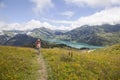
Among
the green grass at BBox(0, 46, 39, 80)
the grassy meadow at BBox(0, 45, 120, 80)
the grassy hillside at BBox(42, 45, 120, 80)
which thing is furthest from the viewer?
the grassy hillside at BBox(42, 45, 120, 80)

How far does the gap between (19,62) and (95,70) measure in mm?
9874

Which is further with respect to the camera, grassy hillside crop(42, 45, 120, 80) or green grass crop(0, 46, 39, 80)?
grassy hillside crop(42, 45, 120, 80)

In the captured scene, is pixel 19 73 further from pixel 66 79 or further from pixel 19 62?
pixel 66 79

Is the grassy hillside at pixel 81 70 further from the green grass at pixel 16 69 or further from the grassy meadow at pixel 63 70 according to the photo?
the green grass at pixel 16 69

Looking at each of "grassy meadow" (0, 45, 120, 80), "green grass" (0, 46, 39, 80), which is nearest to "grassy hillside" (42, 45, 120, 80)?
"grassy meadow" (0, 45, 120, 80)

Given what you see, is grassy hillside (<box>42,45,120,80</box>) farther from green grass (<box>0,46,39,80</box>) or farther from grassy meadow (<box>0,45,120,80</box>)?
green grass (<box>0,46,39,80</box>)

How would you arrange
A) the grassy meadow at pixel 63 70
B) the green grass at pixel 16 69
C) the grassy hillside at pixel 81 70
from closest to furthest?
the green grass at pixel 16 69 → the grassy meadow at pixel 63 70 → the grassy hillside at pixel 81 70

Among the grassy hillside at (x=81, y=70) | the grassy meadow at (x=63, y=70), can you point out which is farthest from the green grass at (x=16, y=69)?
the grassy hillside at (x=81, y=70)

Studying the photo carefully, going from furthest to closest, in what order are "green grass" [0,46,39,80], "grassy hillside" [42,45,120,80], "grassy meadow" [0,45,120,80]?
"grassy hillside" [42,45,120,80] < "grassy meadow" [0,45,120,80] < "green grass" [0,46,39,80]

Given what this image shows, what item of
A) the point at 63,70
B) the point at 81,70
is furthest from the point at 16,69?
the point at 81,70

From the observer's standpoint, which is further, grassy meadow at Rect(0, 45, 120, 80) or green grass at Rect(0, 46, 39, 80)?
grassy meadow at Rect(0, 45, 120, 80)

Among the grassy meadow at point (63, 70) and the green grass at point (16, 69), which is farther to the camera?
the grassy meadow at point (63, 70)

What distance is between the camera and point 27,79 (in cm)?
2155

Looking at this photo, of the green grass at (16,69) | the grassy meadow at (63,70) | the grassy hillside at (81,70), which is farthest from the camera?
the grassy hillside at (81,70)
